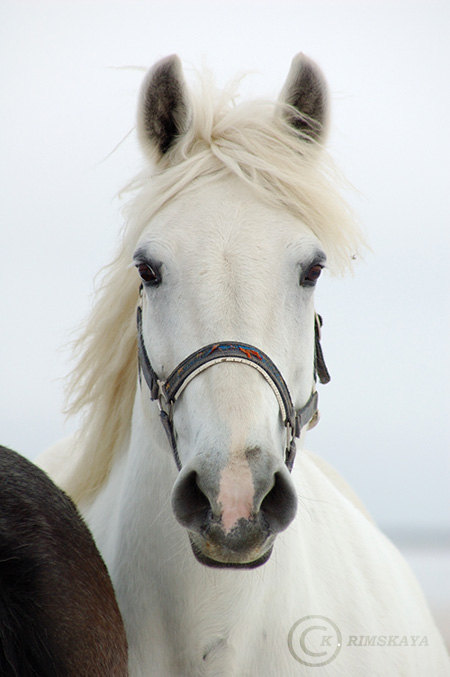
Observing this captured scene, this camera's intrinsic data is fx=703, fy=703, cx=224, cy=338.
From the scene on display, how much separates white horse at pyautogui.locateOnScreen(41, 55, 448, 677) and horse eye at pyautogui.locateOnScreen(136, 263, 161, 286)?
0.03 feet

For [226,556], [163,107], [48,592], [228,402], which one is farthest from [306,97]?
[48,592]

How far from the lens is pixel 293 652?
88.9 inches

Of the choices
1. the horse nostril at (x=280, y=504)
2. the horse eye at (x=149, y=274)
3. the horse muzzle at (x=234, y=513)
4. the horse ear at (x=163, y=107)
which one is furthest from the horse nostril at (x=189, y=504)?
the horse ear at (x=163, y=107)

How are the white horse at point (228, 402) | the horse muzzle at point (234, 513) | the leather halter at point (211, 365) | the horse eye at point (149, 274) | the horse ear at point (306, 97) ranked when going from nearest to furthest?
the horse muzzle at point (234, 513), the white horse at point (228, 402), the leather halter at point (211, 365), the horse eye at point (149, 274), the horse ear at point (306, 97)

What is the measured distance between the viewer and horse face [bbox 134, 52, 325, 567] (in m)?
1.81

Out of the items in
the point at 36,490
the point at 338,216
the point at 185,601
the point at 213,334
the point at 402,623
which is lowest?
the point at 402,623

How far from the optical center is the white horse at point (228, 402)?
1.87 metres

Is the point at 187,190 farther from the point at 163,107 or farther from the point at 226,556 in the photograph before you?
the point at 226,556

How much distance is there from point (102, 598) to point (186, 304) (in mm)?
906

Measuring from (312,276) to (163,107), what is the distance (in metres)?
0.82

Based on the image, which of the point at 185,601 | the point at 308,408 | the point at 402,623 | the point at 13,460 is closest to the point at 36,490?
the point at 13,460

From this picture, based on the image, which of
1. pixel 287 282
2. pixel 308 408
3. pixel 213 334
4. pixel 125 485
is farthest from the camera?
pixel 125 485

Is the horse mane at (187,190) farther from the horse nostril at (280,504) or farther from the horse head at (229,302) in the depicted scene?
the horse nostril at (280,504)

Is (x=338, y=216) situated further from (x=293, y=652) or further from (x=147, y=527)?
(x=293, y=652)
